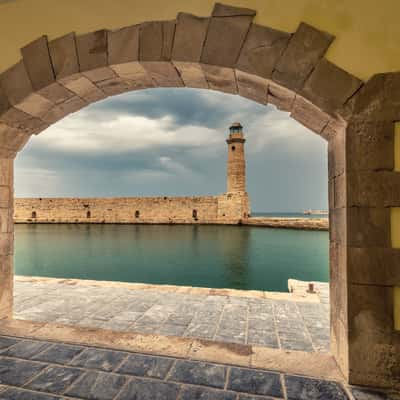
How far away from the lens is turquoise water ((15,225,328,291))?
8.62m

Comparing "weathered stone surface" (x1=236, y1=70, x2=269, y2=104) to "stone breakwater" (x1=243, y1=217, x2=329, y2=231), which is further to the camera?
"stone breakwater" (x1=243, y1=217, x2=329, y2=231)

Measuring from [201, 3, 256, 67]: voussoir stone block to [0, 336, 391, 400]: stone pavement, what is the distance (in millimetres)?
2145

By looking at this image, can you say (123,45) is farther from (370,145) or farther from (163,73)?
(370,145)

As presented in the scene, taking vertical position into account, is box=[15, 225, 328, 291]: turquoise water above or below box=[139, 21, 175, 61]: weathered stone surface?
A: below

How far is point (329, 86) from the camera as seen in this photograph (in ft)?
5.66

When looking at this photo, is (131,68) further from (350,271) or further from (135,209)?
(135,209)

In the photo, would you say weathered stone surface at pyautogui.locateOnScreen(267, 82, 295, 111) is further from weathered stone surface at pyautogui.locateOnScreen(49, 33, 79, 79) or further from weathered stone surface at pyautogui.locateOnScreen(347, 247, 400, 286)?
weathered stone surface at pyautogui.locateOnScreen(49, 33, 79, 79)

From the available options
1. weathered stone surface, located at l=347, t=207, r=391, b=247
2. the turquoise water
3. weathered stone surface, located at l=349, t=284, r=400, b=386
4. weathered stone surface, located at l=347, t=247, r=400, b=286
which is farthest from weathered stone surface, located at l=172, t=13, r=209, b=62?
the turquoise water

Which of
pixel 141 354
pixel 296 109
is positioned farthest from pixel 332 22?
pixel 141 354

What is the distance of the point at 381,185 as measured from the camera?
1647 millimetres

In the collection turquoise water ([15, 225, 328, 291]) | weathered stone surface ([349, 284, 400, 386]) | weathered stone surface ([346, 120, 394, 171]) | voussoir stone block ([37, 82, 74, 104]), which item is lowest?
turquoise water ([15, 225, 328, 291])

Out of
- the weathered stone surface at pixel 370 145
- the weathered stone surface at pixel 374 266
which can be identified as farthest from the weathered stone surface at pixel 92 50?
the weathered stone surface at pixel 374 266

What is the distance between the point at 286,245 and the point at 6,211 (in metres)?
14.9

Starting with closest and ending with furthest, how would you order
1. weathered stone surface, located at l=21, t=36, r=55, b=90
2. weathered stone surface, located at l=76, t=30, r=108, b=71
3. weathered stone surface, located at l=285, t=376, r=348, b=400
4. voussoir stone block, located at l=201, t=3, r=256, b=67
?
weathered stone surface, located at l=285, t=376, r=348, b=400 → voussoir stone block, located at l=201, t=3, r=256, b=67 → weathered stone surface, located at l=76, t=30, r=108, b=71 → weathered stone surface, located at l=21, t=36, r=55, b=90
